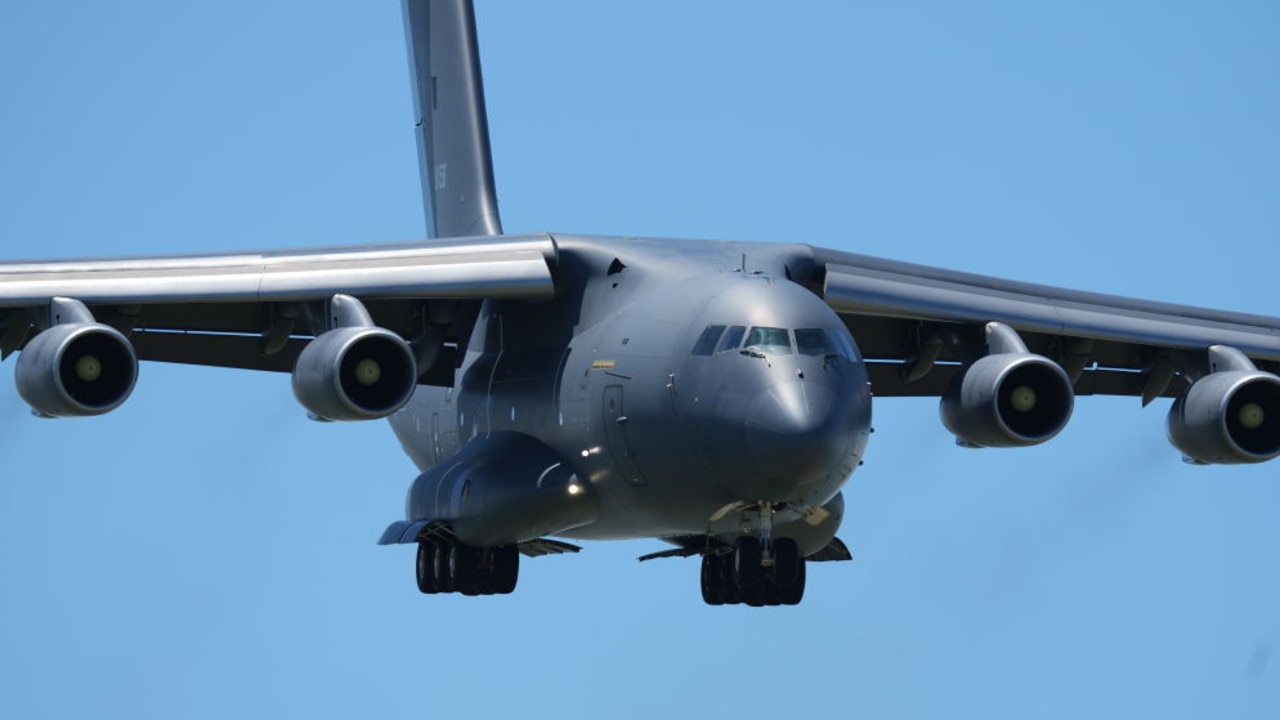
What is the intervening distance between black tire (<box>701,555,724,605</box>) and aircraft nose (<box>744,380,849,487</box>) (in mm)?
2776

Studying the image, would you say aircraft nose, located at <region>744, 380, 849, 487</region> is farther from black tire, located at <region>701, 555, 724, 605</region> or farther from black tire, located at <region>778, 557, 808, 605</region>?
black tire, located at <region>701, 555, 724, 605</region>

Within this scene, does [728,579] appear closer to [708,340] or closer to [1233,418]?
[708,340]

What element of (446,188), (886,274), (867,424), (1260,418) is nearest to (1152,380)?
(1260,418)

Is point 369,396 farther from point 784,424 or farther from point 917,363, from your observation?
point 917,363

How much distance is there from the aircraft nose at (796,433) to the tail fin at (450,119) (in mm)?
6082

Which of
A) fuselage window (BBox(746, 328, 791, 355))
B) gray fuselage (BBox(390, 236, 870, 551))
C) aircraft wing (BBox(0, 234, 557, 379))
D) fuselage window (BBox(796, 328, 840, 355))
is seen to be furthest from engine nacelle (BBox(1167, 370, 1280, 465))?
aircraft wing (BBox(0, 234, 557, 379))

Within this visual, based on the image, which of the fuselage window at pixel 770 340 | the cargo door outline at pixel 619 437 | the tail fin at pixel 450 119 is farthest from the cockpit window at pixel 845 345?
the tail fin at pixel 450 119

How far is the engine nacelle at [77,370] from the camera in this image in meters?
16.3

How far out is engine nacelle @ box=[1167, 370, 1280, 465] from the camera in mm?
18828

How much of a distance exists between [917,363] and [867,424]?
11.3 feet

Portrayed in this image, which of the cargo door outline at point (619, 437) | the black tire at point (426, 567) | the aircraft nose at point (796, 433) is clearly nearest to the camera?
the aircraft nose at point (796, 433)

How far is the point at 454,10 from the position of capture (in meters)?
22.9

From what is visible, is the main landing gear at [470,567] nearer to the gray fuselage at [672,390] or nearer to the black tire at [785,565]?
the gray fuselage at [672,390]

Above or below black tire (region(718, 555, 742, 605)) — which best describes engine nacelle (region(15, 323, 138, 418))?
above
